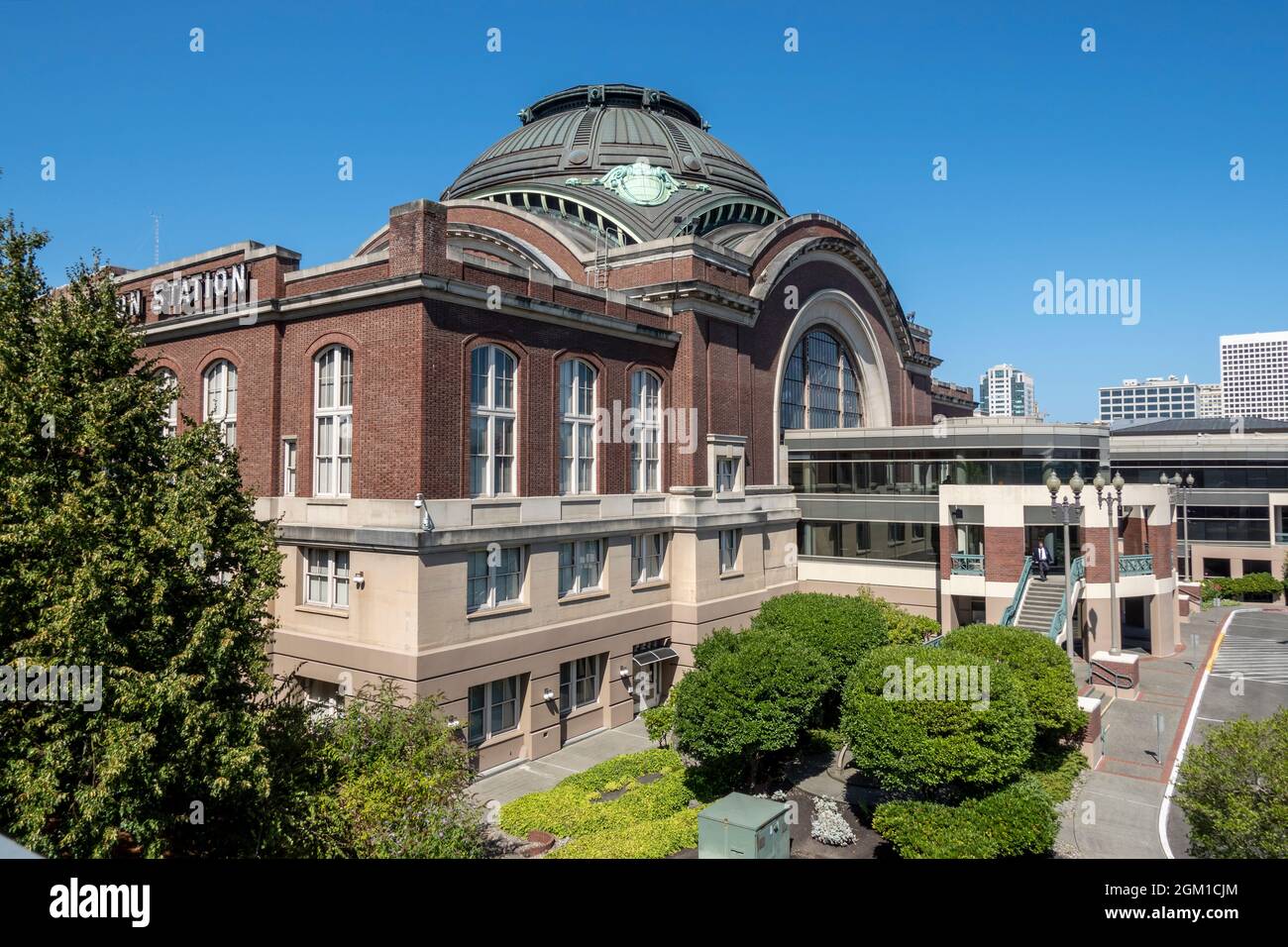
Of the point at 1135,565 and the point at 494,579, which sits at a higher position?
the point at 494,579

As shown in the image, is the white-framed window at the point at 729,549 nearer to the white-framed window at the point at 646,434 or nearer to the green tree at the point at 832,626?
the white-framed window at the point at 646,434

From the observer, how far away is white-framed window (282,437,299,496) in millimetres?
24312

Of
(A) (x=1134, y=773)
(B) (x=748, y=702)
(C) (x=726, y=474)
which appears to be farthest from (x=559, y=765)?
(A) (x=1134, y=773)

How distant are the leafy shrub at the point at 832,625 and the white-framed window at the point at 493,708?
7.25 meters

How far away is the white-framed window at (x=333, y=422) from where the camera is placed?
906 inches

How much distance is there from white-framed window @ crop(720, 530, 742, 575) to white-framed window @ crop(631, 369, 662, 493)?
3705 mm

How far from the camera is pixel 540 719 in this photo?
2370 centimetres

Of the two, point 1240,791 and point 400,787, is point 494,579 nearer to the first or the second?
point 400,787

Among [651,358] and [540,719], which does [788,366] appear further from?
[540,719]

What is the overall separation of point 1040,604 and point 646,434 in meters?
16.0

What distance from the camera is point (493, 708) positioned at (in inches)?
898

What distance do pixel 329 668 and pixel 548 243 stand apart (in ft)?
60.1

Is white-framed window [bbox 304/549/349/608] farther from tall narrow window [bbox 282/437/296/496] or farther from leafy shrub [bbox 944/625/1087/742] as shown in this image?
leafy shrub [bbox 944/625/1087/742]

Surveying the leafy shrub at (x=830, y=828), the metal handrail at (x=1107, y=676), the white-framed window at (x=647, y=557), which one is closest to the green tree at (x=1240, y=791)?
the leafy shrub at (x=830, y=828)
